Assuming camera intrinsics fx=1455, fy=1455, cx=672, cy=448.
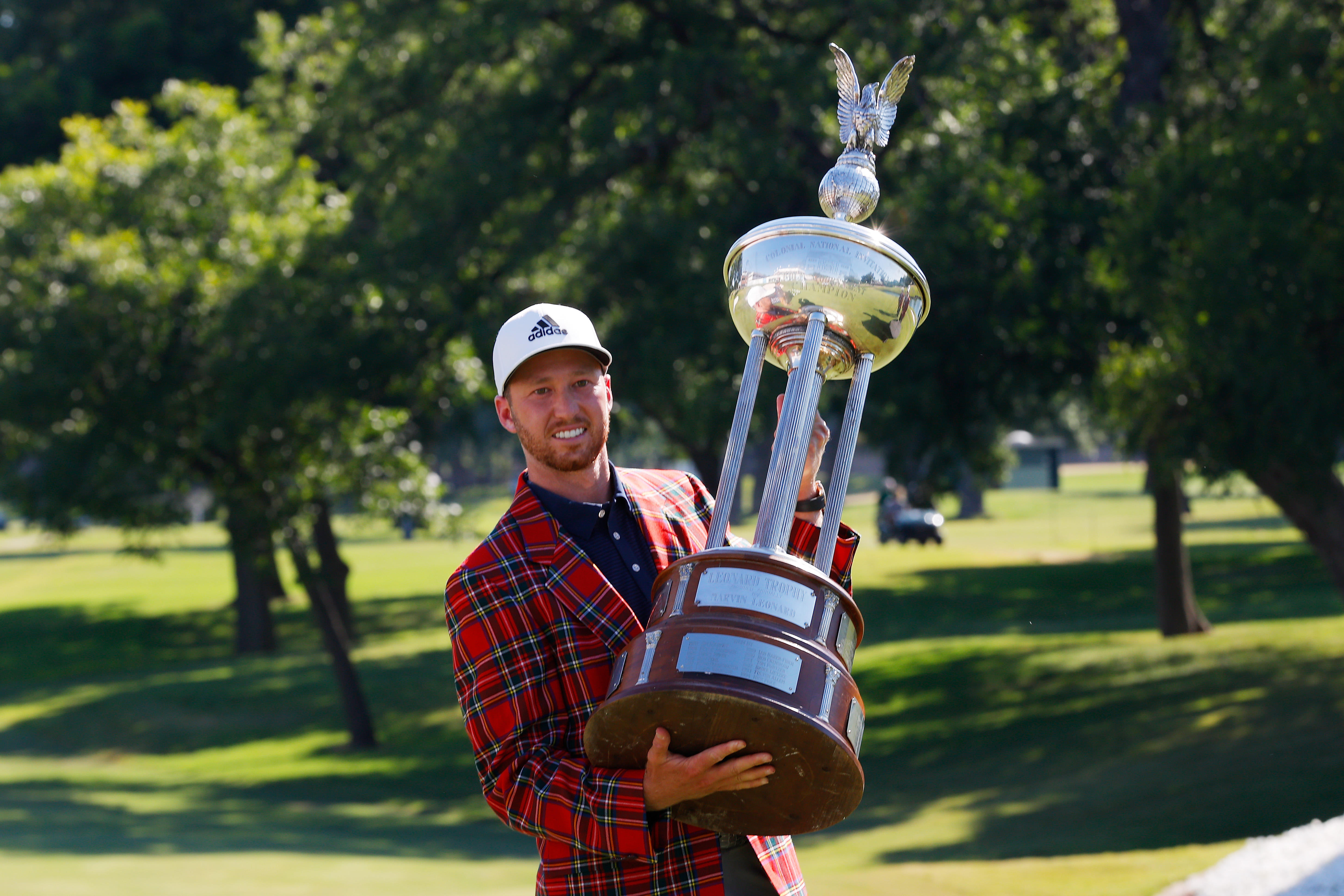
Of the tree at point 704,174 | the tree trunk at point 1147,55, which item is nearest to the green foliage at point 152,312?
the tree at point 704,174

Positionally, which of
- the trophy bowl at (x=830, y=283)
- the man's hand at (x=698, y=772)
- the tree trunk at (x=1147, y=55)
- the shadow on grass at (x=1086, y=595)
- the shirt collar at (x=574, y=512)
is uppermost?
the tree trunk at (x=1147, y=55)

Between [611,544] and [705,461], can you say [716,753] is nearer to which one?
[611,544]

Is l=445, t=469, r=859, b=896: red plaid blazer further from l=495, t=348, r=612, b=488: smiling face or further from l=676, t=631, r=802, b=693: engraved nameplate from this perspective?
l=676, t=631, r=802, b=693: engraved nameplate

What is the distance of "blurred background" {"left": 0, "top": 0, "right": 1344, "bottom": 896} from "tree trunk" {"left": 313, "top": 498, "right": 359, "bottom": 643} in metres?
0.18

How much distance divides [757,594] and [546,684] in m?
0.59

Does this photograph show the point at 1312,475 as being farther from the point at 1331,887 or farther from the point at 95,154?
the point at 95,154

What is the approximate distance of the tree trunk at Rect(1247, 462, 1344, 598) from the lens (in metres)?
11.5

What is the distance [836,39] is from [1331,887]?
31.8 ft

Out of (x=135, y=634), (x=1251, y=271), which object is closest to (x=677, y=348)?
(x=1251, y=271)

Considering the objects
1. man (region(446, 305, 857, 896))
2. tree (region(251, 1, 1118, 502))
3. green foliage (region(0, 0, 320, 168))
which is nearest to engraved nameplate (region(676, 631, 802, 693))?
man (region(446, 305, 857, 896))

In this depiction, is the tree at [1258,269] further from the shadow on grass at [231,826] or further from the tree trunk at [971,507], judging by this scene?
the tree trunk at [971,507]

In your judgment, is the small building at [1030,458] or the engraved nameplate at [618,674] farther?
the small building at [1030,458]

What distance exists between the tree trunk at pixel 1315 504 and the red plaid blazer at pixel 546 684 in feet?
30.5

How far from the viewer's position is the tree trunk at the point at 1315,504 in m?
11.5
